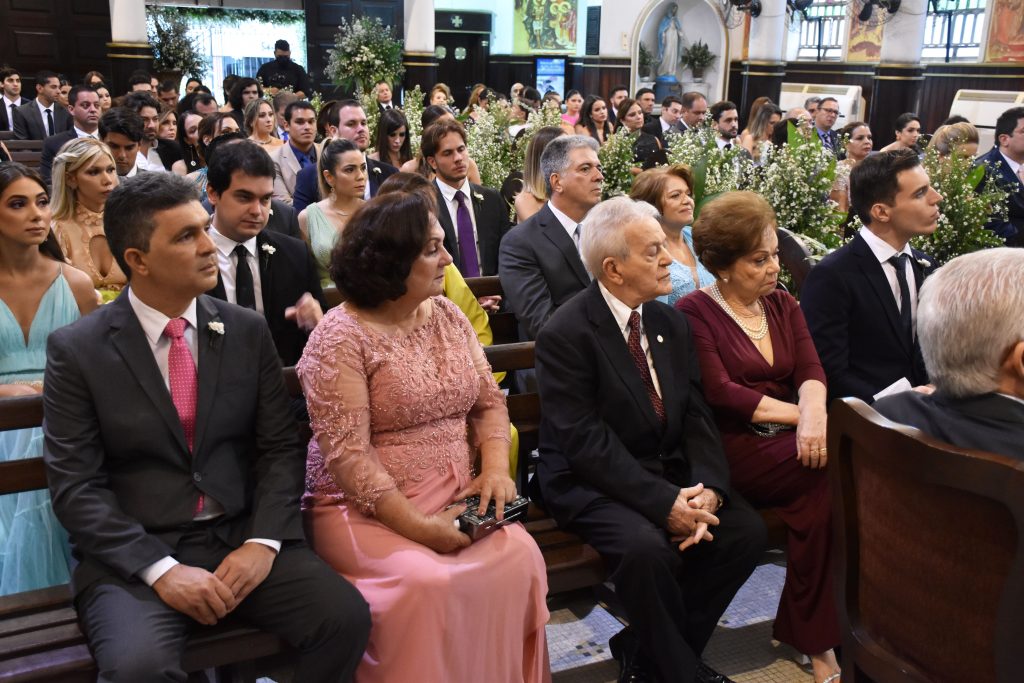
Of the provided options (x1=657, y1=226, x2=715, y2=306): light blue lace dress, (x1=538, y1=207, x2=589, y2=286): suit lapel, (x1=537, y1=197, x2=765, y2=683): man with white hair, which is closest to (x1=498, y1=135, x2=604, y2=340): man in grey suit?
(x1=538, y1=207, x2=589, y2=286): suit lapel

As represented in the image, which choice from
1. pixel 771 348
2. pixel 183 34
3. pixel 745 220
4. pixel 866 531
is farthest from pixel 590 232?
pixel 183 34

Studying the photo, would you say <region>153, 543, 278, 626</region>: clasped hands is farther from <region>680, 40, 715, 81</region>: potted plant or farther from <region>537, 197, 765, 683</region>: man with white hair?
<region>680, 40, 715, 81</region>: potted plant

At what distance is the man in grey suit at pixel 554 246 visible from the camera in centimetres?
404

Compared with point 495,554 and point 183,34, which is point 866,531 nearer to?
point 495,554

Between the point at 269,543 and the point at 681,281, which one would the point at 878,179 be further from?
the point at 269,543

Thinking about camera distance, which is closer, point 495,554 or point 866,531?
point 866,531

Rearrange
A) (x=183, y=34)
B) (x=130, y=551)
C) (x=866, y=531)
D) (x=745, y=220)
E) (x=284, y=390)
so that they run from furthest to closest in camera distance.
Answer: (x=183, y=34)
(x=745, y=220)
(x=284, y=390)
(x=130, y=551)
(x=866, y=531)

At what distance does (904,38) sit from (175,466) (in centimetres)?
1575

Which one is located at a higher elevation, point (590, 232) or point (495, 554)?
point (590, 232)

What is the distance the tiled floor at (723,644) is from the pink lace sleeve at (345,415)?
1.00 m

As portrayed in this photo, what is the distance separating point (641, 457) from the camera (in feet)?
9.80

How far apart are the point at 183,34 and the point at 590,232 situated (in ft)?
46.7

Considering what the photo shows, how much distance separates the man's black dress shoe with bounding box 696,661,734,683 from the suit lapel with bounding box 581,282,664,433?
0.74 metres

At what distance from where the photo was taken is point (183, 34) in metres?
15.5
